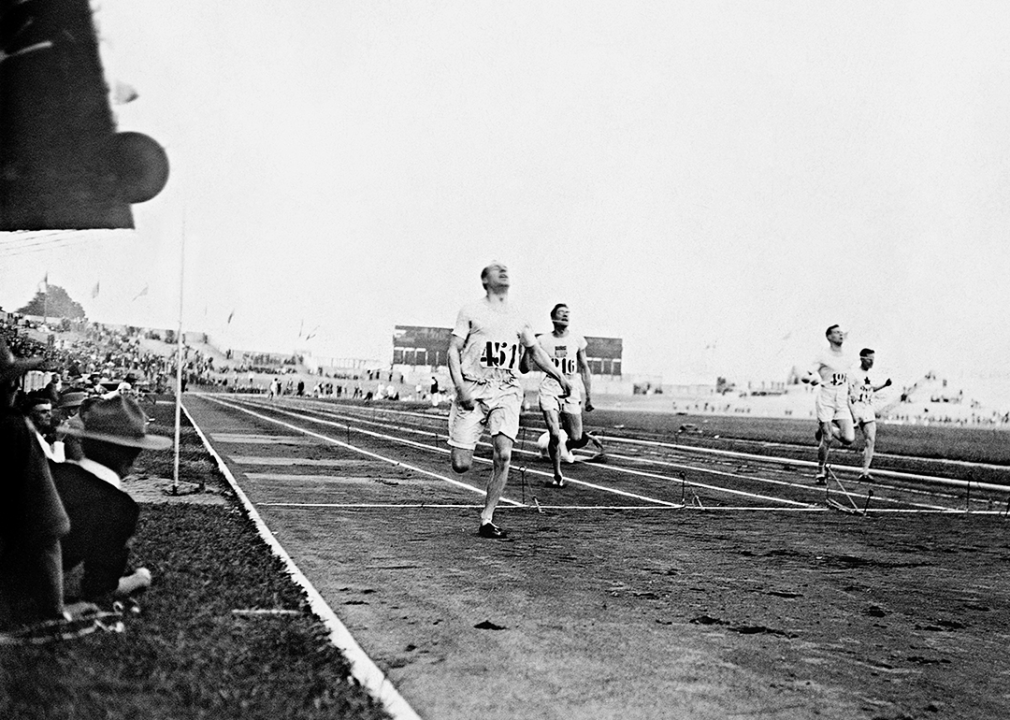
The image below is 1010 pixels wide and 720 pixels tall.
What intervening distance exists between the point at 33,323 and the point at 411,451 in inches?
607

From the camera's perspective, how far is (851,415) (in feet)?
50.6

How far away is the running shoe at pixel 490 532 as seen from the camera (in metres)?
7.92

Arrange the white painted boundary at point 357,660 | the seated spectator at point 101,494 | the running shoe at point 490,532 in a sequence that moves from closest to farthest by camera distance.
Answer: the white painted boundary at point 357,660 < the seated spectator at point 101,494 < the running shoe at point 490,532

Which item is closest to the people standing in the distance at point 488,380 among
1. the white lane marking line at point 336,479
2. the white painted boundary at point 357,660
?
the white painted boundary at point 357,660

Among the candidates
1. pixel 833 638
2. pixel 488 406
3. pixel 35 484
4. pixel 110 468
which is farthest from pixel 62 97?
pixel 488 406

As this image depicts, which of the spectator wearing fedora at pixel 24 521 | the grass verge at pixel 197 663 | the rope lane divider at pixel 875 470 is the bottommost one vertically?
the rope lane divider at pixel 875 470

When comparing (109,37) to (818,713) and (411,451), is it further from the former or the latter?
(411,451)

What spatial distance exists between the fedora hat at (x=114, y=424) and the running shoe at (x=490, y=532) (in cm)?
402

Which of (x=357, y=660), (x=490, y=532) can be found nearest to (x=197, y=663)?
(x=357, y=660)

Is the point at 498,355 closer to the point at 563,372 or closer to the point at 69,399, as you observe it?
the point at 69,399

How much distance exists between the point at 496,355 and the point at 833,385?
28.1 ft

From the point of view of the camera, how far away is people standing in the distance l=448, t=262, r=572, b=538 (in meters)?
8.08

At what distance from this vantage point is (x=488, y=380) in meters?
8.15

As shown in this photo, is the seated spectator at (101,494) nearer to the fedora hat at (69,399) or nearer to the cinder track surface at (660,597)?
the fedora hat at (69,399)
